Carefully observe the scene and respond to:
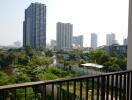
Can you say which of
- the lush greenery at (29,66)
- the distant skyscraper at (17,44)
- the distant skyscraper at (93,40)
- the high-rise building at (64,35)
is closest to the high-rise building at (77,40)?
the high-rise building at (64,35)

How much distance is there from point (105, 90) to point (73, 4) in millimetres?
36642

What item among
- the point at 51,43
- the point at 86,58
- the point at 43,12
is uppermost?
the point at 43,12

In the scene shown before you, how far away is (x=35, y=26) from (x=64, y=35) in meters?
4.88

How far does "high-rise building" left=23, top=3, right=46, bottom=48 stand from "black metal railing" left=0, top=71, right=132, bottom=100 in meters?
31.4

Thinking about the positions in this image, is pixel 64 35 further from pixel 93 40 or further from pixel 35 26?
pixel 93 40

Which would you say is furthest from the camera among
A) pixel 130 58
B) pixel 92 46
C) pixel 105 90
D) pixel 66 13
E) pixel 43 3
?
Result: pixel 66 13

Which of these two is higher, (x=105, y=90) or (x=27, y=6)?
(x=27, y=6)

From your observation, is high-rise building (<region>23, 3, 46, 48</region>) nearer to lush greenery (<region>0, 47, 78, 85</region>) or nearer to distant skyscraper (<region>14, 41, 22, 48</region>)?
distant skyscraper (<region>14, 41, 22, 48</region>)

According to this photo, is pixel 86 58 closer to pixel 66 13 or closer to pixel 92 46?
pixel 92 46

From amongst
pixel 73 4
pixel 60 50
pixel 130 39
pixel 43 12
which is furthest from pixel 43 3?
pixel 130 39

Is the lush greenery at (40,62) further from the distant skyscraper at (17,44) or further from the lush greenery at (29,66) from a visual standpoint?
the distant skyscraper at (17,44)

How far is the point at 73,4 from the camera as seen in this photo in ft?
124

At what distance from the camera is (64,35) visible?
3484cm

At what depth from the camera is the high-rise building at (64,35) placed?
34.6 meters
